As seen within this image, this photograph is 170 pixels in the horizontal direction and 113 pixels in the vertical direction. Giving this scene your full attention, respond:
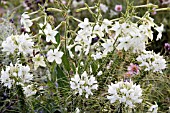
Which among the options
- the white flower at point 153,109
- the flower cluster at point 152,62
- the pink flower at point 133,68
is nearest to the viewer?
the white flower at point 153,109

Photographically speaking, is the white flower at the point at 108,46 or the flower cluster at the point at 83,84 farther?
the white flower at the point at 108,46

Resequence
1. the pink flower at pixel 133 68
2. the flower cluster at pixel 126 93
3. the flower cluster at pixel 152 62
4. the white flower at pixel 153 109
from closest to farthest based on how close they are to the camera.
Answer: the flower cluster at pixel 126 93 < the white flower at pixel 153 109 < the flower cluster at pixel 152 62 < the pink flower at pixel 133 68

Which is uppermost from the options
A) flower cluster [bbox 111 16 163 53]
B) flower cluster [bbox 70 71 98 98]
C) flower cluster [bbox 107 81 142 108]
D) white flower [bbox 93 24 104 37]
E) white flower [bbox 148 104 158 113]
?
white flower [bbox 93 24 104 37]

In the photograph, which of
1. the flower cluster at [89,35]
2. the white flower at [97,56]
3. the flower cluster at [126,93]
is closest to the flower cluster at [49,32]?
the flower cluster at [89,35]

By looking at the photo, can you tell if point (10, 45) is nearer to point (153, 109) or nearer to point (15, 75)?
point (15, 75)

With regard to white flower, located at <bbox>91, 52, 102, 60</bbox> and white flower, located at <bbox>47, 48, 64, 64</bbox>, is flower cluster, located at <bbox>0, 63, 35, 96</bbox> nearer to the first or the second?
white flower, located at <bbox>47, 48, 64, 64</bbox>

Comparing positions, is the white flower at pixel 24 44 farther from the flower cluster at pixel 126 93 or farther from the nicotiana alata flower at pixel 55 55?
the flower cluster at pixel 126 93

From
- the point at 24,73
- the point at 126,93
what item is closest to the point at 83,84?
the point at 126,93

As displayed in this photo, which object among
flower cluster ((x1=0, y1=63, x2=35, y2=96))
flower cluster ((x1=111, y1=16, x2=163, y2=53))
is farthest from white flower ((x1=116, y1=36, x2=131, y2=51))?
flower cluster ((x1=0, y1=63, x2=35, y2=96))
